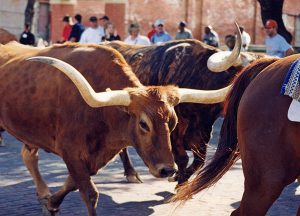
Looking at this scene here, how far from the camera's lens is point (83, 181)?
6.17 metres

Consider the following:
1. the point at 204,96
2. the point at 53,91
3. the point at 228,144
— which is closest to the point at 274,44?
the point at 204,96

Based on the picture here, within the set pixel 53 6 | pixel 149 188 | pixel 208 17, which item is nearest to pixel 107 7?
pixel 53 6

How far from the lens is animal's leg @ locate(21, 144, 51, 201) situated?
23.1 ft

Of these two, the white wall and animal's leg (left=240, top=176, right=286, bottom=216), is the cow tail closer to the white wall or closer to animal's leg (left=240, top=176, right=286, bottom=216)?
animal's leg (left=240, top=176, right=286, bottom=216)

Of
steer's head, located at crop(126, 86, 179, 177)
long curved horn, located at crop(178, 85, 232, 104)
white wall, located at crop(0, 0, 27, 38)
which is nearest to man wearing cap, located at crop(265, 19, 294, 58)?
long curved horn, located at crop(178, 85, 232, 104)

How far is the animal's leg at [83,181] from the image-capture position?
20.1 feet

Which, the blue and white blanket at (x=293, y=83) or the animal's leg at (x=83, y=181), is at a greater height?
the blue and white blanket at (x=293, y=83)

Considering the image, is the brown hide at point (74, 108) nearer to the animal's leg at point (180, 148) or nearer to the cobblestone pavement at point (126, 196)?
the cobblestone pavement at point (126, 196)

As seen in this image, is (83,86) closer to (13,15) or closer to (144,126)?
(144,126)

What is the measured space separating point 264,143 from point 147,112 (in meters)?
1.33

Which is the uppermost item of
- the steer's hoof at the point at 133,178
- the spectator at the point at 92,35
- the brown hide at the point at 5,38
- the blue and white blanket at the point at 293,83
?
the blue and white blanket at the point at 293,83

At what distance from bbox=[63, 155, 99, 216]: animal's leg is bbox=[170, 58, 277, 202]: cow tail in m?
1.06

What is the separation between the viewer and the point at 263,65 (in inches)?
210

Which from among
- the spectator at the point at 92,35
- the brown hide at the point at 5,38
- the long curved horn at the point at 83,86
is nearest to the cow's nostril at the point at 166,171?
the long curved horn at the point at 83,86
